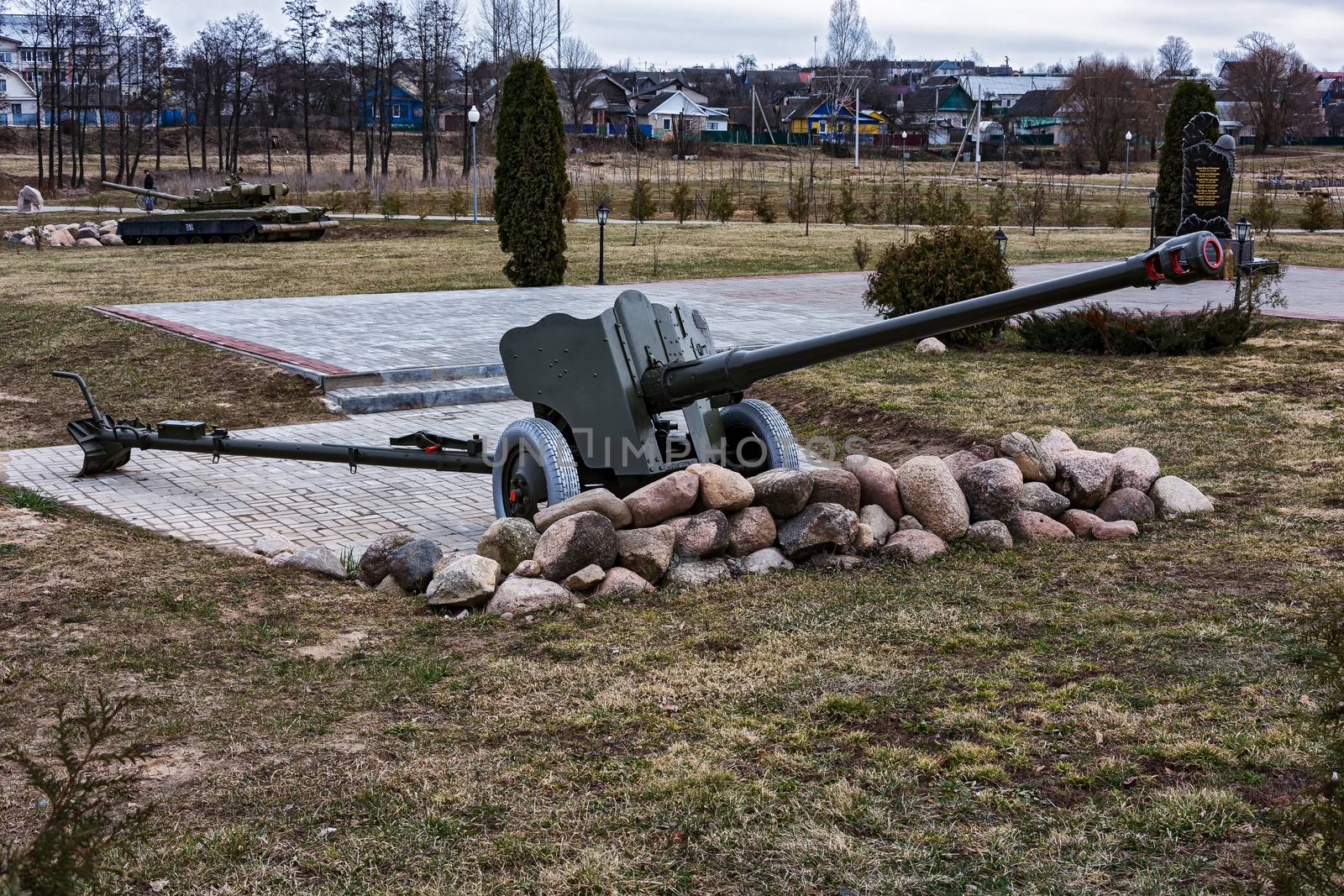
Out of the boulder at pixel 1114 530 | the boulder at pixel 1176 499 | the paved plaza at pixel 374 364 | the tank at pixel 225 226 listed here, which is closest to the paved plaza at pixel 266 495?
the paved plaza at pixel 374 364

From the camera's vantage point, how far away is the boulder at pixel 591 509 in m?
5.83

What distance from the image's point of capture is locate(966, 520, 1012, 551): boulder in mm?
6082

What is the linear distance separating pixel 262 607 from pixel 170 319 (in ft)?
34.3

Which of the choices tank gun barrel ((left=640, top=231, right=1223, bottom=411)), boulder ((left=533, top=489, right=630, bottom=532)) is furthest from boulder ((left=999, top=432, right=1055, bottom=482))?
boulder ((left=533, top=489, right=630, bottom=532))

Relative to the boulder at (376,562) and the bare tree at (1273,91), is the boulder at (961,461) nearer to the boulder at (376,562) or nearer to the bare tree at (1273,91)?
the boulder at (376,562)

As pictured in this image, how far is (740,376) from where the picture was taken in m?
5.96

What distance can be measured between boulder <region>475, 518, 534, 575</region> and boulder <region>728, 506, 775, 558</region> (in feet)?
2.90

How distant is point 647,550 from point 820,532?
2.66ft

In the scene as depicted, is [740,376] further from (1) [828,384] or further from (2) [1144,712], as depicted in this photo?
(1) [828,384]

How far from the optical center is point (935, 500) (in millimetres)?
6156

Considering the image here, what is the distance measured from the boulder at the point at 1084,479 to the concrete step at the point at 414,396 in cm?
531

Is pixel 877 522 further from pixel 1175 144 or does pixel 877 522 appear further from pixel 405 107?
pixel 405 107

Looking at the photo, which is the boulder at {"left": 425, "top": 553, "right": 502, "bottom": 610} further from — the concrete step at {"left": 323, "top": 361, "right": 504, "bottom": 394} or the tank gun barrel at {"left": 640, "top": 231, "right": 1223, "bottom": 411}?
the concrete step at {"left": 323, "top": 361, "right": 504, "bottom": 394}

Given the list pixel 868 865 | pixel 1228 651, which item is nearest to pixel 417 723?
pixel 868 865
